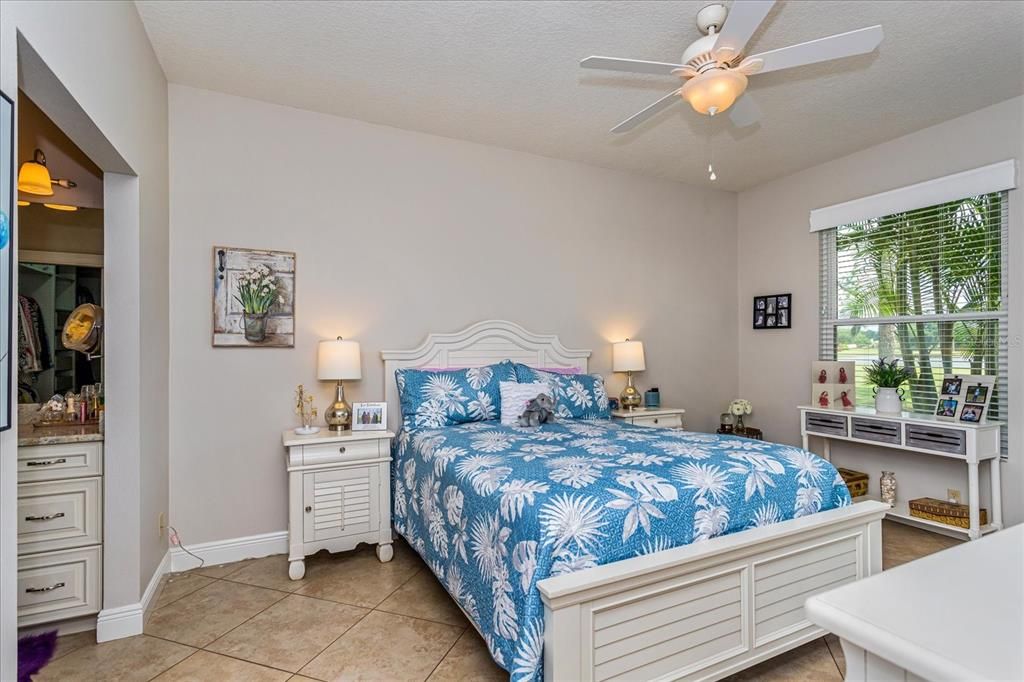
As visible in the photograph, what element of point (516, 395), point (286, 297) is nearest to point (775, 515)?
point (516, 395)

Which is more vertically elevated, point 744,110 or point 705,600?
point 744,110

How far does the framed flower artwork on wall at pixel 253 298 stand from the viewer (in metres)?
3.11

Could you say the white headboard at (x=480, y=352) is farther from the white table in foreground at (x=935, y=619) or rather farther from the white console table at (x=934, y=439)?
the white table in foreground at (x=935, y=619)

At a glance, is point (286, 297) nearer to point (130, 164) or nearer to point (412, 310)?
point (412, 310)

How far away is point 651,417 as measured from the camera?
405cm

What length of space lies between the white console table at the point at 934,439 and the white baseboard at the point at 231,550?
3955mm

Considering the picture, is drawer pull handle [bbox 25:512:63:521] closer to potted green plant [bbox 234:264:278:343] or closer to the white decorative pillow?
potted green plant [bbox 234:264:278:343]

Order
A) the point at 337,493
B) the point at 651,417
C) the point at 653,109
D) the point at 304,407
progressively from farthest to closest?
the point at 651,417 → the point at 304,407 → the point at 337,493 → the point at 653,109

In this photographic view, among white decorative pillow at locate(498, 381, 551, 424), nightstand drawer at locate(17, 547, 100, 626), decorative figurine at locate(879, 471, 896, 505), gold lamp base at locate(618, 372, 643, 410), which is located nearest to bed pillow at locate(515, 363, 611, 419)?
white decorative pillow at locate(498, 381, 551, 424)

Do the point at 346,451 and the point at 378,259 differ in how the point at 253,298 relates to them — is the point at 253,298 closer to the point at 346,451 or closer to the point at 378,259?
the point at 378,259

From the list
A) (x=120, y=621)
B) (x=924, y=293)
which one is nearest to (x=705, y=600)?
(x=120, y=621)

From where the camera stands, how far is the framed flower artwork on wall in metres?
3.11

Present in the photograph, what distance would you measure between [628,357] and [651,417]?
20.0 inches

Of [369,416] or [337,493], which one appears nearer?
[337,493]
